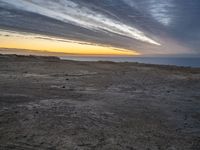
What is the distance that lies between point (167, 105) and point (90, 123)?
379cm

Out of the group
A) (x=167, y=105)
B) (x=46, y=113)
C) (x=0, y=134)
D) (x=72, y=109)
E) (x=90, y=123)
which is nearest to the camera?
(x=0, y=134)

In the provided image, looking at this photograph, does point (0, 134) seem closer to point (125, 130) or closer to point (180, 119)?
point (125, 130)

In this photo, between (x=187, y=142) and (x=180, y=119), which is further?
(x=180, y=119)

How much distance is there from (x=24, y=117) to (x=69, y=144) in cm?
211

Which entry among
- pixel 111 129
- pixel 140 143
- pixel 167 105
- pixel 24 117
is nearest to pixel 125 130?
pixel 111 129

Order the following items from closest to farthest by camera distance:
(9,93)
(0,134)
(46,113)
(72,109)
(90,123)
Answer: (0,134)
(90,123)
(46,113)
(72,109)
(9,93)

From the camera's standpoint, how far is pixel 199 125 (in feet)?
19.9

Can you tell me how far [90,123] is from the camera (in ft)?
19.0

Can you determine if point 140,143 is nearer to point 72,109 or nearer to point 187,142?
point 187,142

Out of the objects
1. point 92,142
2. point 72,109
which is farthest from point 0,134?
point 72,109

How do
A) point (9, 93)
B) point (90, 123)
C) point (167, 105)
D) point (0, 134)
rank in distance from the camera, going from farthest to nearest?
point (9, 93)
point (167, 105)
point (90, 123)
point (0, 134)

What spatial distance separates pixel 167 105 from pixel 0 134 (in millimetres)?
6003

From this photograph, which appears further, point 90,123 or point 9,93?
point 9,93

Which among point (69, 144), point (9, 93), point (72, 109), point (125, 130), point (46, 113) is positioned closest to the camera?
point (69, 144)
